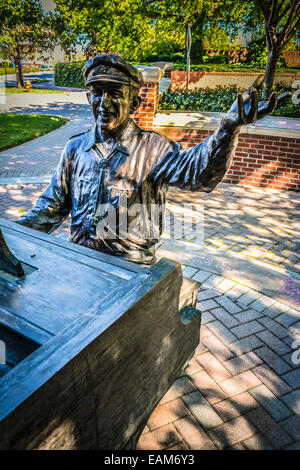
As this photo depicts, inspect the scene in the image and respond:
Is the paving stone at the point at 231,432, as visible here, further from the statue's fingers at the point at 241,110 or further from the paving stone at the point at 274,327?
the statue's fingers at the point at 241,110

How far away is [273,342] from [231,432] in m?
0.94

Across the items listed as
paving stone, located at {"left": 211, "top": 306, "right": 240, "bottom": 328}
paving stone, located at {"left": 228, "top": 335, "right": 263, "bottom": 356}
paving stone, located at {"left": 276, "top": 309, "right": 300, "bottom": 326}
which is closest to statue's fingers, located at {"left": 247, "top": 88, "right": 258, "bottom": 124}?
paving stone, located at {"left": 228, "top": 335, "right": 263, "bottom": 356}

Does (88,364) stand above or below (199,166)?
below

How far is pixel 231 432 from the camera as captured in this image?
6.82 feet

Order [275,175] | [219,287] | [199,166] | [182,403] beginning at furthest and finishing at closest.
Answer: [275,175] < [219,287] < [182,403] < [199,166]

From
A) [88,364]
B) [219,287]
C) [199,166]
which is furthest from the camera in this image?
[219,287]

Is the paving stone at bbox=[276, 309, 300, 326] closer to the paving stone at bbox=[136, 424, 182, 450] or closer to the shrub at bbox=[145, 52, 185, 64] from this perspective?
the paving stone at bbox=[136, 424, 182, 450]

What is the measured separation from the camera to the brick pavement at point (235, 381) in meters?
2.06

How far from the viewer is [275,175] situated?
6.48m

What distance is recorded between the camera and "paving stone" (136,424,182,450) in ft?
6.55
